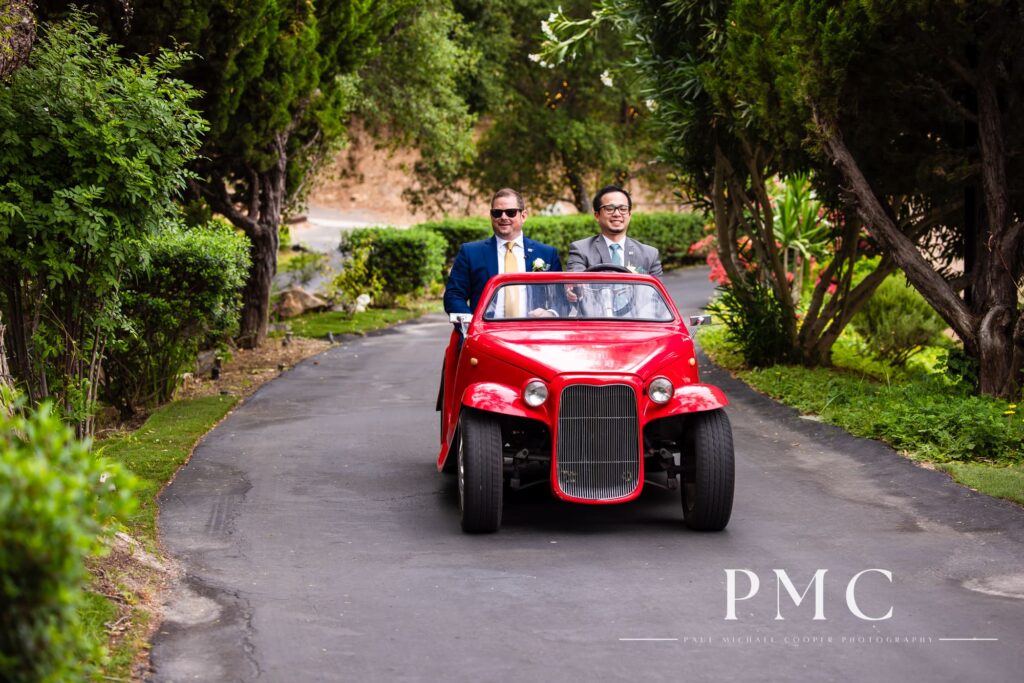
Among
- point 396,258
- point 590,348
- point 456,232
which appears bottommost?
point 590,348

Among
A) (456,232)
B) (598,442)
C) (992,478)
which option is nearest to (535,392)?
(598,442)

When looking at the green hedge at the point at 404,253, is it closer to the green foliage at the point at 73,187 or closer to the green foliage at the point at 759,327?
the green foliage at the point at 759,327

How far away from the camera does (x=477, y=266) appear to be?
9.27 metres

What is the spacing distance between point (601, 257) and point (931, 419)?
11.1ft

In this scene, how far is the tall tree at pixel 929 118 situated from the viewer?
11.2 meters

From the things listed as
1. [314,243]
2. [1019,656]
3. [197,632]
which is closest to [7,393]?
[197,632]

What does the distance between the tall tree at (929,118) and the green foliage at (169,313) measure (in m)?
6.31

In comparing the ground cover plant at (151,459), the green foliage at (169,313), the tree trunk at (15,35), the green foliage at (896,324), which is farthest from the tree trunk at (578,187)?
the tree trunk at (15,35)

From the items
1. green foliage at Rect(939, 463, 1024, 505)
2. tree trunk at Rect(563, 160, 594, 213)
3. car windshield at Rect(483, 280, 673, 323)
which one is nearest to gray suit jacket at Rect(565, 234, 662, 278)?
car windshield at Rect(483, 280, 673, 323)

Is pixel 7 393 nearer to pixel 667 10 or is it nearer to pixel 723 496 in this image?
pixel 723 496

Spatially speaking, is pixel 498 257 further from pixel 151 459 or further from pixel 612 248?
pixel 151 459

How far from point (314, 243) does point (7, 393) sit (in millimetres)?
35373

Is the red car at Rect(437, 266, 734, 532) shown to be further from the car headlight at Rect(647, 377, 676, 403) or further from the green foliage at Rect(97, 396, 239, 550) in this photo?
the green foliage at Rect(97, 396, 239, 550)

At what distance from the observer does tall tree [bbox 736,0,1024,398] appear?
36.7ft
